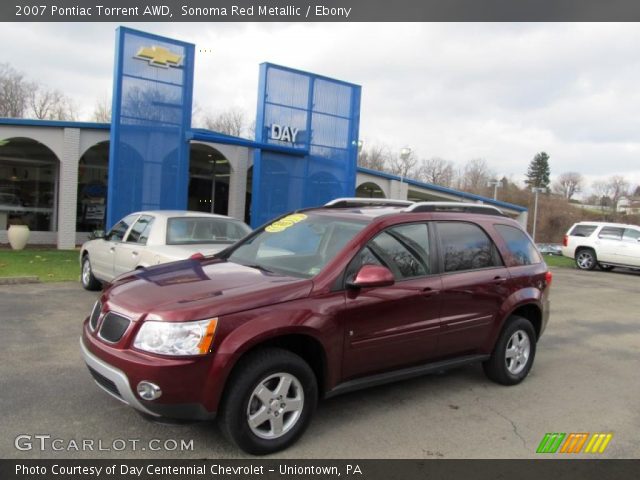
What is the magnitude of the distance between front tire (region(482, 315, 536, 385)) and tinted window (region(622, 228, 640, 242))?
53.2ft

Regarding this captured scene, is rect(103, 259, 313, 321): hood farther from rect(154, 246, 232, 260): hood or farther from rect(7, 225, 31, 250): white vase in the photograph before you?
rect(7, 225, 31, 250): white vase

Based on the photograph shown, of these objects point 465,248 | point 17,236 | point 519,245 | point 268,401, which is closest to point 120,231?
A: point 465,248

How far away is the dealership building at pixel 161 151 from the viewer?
14406 mm

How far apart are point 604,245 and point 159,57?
1654cm

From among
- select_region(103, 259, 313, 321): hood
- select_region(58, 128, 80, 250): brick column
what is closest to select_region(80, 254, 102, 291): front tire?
select_region(103, 259, 313, 321): hood

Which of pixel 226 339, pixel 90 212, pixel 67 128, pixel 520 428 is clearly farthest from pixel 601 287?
pixel 90 212

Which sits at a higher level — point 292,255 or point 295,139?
point 295,139

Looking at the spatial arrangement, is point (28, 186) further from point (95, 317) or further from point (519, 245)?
point (519, 245)

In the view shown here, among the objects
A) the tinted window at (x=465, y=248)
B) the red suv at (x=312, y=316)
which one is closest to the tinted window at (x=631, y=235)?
the red suv at (x=312, y=316)

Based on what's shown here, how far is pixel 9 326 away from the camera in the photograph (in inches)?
257

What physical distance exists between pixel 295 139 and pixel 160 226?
1042 cm

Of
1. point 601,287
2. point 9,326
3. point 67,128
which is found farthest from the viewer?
point 67,128

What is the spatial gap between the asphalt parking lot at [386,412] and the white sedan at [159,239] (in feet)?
4.52

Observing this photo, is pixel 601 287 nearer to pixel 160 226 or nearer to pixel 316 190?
pixel 316 190
